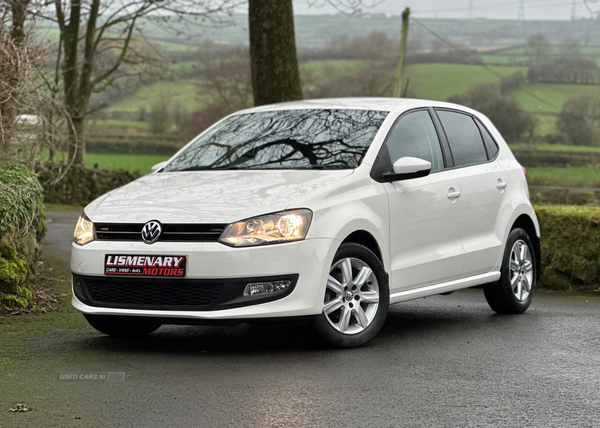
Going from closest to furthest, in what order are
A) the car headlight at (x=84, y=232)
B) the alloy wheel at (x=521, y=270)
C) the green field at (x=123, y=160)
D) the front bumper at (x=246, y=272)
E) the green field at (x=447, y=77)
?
the front bumper at (x=246, y=272), the car headlight at (x=84, y=232), the alloy wheel at (x=521, y=270), the green field at (x=123, y=160), the green field at (x=447, y=77)

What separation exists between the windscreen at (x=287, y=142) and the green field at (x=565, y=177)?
58671 mm

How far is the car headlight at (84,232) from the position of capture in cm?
684

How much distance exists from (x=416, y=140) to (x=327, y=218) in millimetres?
1661

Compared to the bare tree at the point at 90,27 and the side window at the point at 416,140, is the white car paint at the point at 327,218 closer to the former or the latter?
the side window at the point at 416,140

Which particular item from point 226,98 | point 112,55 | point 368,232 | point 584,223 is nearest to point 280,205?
point 368,232

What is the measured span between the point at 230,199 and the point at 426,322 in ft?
9.07

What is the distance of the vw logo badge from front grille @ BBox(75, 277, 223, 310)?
268mm

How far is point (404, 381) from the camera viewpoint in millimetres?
5918

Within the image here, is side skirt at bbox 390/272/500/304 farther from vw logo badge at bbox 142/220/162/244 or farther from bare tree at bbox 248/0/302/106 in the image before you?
bare tree at bbox 248/0/302/106

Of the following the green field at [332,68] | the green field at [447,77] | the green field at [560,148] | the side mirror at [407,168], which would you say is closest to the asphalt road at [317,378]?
the side mirror at [407,168]

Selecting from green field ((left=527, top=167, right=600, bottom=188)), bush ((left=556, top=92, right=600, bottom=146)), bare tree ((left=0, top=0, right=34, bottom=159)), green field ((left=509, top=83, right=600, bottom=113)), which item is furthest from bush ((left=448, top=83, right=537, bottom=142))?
bare tree ((left=0, top=0, right=34, bottom=159))

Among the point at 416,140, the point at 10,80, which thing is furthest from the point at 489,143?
the point at 10,80

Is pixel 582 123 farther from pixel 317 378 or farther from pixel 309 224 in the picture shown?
pixel 317 378

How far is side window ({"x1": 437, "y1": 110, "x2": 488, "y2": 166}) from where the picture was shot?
8.42 m
